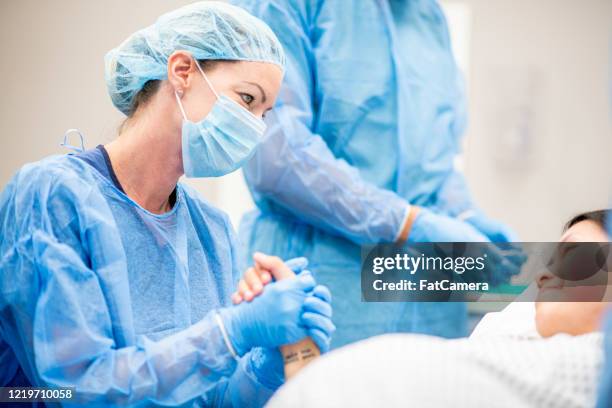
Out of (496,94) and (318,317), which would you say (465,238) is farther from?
(496,94)

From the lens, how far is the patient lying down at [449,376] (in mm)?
775

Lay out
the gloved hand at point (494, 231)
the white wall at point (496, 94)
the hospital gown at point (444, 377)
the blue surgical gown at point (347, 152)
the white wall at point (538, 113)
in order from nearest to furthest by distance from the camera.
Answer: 1. the hospital gown at point (444, 377)
2. the white wall at point (496, 94)
3. the blue surgical gown at point (347, 152)
4. the gloved hand at point (494, 231)
5. the white wall at point (538, 113)

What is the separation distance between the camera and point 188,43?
112 centimetres

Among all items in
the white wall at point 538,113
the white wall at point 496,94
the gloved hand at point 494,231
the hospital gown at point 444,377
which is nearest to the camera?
the hospital gown at point 444,377

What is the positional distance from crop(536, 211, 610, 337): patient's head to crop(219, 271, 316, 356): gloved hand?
1.34 ft

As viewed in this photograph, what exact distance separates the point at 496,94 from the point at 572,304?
1.48 m

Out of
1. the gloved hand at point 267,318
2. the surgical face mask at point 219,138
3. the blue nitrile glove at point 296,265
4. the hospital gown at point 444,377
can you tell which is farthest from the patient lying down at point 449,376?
the surgical face mask at point 219,138

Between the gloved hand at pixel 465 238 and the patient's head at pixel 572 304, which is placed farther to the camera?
the gloved hand at pixel 465 238

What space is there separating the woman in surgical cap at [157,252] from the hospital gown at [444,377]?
22 centimetres

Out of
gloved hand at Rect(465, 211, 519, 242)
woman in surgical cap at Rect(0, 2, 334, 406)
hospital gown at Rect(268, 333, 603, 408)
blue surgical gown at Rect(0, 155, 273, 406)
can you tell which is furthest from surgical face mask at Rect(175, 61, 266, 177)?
gloved hand at Rect(465, 211, 519, 242)

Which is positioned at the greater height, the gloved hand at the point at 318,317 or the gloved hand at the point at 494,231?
the gloved hand at the point at 318,317

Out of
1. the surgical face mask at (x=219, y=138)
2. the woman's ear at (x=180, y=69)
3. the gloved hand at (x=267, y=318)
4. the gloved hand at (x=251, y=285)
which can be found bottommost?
the gloved hand at (x=267, y=318)

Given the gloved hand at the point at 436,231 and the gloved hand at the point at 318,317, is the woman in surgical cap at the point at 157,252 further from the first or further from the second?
the gloved hand at the point at 436,231

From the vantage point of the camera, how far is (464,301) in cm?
152
